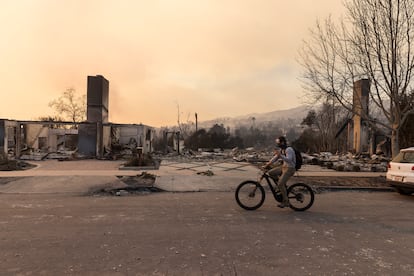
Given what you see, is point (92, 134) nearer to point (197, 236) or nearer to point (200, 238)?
point (197, 236)

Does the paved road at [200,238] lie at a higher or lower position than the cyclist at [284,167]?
lower

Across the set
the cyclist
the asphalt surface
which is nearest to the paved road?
the asphalt surface

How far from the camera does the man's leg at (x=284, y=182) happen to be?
24.5ft

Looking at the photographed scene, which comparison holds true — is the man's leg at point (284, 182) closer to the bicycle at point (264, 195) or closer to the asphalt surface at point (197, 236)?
the bicycle at point (264, 195)

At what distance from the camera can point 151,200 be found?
8.85 m

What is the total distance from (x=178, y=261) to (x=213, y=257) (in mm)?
498

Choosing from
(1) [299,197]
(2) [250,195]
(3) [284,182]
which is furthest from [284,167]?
(2) [250,195]

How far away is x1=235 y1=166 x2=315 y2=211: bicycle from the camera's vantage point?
7.60 meters

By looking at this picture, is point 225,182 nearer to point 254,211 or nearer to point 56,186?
point 254,211

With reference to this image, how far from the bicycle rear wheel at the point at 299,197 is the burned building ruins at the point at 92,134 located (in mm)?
12460

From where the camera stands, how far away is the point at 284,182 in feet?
24.6

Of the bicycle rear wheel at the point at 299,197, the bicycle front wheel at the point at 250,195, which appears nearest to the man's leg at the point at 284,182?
the bicycle rear wheel at the point at 299,197

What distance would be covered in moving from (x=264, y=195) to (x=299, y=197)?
826mm

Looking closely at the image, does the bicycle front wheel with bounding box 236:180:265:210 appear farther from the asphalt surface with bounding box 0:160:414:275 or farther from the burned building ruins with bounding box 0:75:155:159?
the burned building ruins with bounding box 0:75:155:159
